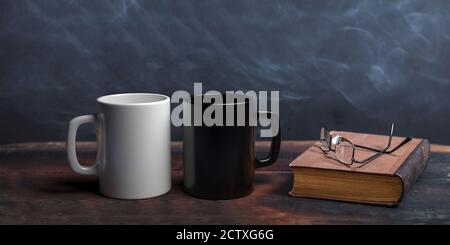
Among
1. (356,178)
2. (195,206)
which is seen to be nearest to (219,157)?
(195,206)

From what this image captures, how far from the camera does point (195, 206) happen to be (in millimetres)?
887

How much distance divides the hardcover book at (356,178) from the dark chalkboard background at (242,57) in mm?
459

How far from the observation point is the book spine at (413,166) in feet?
2.84

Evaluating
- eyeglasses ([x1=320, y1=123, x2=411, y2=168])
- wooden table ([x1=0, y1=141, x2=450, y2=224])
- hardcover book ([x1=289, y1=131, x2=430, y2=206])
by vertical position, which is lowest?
wooden table ([x1=0, y1=141, x2=450, y2=224])

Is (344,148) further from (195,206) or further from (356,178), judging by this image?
(195,206)

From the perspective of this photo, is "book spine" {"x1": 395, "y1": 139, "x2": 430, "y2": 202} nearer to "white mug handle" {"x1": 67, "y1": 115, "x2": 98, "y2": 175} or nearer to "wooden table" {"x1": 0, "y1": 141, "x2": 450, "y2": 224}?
"wooden table" {"x1": 0, "y1": 141, "x2": 450, "y2": 224}

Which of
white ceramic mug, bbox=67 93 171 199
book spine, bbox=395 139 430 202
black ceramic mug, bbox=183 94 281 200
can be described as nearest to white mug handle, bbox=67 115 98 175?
white ceramic mug, bbox=67 93 171 199

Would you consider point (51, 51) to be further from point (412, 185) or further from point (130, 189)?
point (412, 185)

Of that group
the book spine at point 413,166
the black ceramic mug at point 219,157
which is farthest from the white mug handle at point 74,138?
the book spine at point 413,166

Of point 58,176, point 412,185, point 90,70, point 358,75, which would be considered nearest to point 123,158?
point 58,176

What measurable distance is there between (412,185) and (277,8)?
546 millimetres

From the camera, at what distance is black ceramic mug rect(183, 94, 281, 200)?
0.88 metres

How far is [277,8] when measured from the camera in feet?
4.42

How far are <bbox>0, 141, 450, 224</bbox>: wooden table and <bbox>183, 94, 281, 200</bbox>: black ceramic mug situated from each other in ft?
0.06
